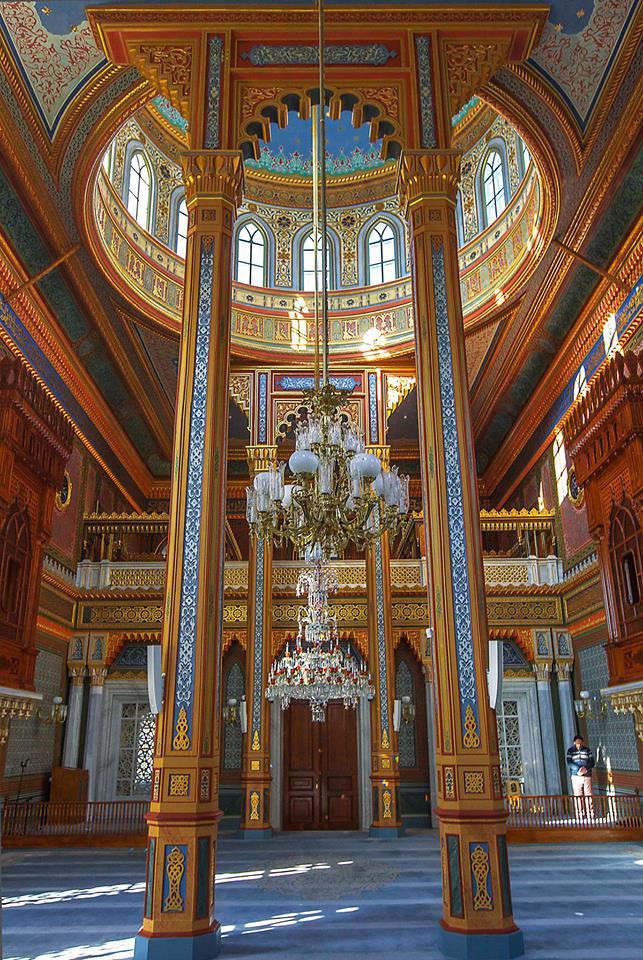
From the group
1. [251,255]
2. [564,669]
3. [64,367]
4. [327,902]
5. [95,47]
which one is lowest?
[327,902]

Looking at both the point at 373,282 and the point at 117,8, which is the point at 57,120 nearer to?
the point at 117,8

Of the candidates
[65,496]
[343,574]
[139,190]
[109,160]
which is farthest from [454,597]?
[139,190]

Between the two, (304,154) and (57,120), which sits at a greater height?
(304,154)

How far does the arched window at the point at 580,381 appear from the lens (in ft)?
37.4

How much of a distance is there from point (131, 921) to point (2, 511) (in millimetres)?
4358

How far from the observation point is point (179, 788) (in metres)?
5.33

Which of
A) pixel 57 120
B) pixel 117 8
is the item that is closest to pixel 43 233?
pixel 57 120

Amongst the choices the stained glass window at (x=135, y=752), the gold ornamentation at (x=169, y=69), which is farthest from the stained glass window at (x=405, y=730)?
the gold ornamentation at (x=169, y=69)

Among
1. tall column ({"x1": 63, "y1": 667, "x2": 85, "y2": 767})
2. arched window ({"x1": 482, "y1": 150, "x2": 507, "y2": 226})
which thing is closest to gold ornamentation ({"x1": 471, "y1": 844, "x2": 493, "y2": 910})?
tall column ({"x1": 63, "y1": 667, "x2": 85, "y2": 767})

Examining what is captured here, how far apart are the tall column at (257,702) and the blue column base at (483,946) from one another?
7.23 m

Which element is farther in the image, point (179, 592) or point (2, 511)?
point (2, 511)

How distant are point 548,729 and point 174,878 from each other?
30.0 ft

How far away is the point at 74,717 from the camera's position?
12.6 m

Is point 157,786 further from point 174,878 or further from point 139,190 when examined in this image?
point 139,190
